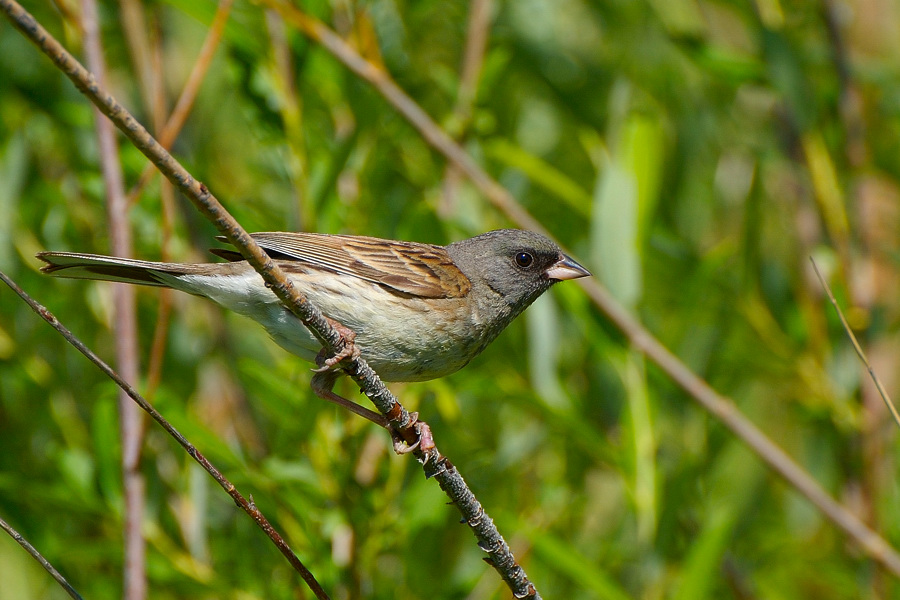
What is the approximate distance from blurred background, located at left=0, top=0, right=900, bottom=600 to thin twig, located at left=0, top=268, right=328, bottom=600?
1.18m

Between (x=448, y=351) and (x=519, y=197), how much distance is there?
4.37ft

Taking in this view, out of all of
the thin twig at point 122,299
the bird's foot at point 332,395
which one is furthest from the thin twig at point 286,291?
the thin twig at point 122,299

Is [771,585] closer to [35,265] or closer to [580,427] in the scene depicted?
[580,427]

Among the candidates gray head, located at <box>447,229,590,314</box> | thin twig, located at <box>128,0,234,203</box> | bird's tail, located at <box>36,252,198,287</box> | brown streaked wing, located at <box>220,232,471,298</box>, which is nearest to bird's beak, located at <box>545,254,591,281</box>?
gray head, located at <box>447,229,590,314</box>

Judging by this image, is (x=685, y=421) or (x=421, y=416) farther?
(x=685, y=421)

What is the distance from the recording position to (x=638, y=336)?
11.9 feet

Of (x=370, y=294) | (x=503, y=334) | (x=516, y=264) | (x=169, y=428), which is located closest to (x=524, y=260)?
(x=516, y=264)

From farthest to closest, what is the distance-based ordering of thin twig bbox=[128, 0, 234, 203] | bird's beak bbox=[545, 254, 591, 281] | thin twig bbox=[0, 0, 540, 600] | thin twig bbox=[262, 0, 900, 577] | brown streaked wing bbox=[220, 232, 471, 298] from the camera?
bird's beak bbox=[545, 254, 591, 281], thin twig bbox=[262, 0, 900, 577], brown streaked wing bbox=[220, 232, 471, 298], thin twig bbox=[128, 0, 234, 203], thin twig bbox=[0, 0, 540, 600]

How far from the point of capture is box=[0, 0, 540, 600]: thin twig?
4.66ft

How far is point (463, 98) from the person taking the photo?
423 centimetres

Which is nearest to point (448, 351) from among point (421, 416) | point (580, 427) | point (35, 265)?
point (421, 416)

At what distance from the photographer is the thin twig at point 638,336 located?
352cm

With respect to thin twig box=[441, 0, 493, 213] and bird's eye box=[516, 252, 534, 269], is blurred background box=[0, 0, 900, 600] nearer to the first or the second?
thin twig box=[441, 0, 493, 213]

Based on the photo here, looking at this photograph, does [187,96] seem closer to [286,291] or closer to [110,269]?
[110,269]
